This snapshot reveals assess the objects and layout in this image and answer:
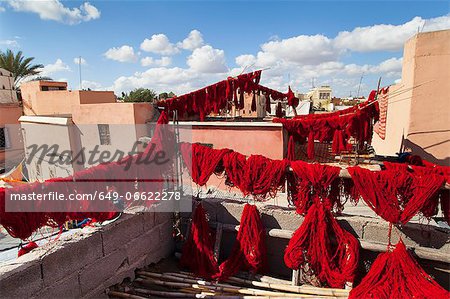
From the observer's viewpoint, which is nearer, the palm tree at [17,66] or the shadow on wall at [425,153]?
the shadow on wall at [425,153]

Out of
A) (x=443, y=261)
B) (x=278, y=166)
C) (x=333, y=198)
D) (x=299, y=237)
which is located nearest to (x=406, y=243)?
(x=443, y=261)

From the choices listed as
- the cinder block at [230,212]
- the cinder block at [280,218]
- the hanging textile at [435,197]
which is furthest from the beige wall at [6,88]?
the hanging textile at [435,197]

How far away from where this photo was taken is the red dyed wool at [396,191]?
11.6 ft

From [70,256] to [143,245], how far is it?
1.25m

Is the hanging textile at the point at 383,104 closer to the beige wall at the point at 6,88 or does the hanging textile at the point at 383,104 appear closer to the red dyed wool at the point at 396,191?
the red dyed wool at the point at 396,191

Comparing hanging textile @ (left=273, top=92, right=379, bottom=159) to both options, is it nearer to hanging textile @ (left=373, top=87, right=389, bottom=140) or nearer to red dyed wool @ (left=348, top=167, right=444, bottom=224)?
hanging textile @ (left=373, top=87, right=389, bottom=140)

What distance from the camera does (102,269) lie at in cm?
377

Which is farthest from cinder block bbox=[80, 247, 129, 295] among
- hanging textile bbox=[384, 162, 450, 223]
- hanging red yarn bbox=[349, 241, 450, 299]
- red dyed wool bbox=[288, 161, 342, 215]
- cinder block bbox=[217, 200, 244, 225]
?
hanging textile bbox=[384, 162, 450, 223]

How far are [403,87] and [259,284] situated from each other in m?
6.57

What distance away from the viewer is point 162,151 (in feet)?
16.1

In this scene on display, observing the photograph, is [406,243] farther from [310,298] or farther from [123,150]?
[123,150]

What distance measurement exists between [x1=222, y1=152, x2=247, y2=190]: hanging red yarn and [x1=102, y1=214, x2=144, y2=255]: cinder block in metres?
1.51

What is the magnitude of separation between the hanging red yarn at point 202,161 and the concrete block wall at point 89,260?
0.94 m

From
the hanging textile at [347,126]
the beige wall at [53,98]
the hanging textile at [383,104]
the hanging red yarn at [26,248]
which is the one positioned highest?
the beige wall at [53,98]
